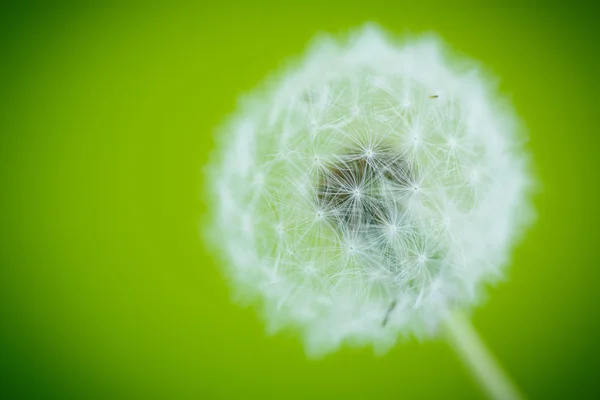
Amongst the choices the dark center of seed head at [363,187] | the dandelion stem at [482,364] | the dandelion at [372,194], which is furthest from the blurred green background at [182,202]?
the dark center of seed head at [363,187]

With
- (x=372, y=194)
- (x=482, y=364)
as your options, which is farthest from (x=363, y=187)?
(x=482, y=364)

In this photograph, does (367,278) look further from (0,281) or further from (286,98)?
(0,281)

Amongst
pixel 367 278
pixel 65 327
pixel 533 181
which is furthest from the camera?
pixel 65 327

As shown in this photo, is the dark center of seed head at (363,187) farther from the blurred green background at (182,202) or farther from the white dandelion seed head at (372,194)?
the blurred green background at (182,202)

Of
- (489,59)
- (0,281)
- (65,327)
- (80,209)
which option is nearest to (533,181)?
(489,59)

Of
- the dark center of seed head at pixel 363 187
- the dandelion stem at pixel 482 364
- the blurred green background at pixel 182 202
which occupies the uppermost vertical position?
the blurred green background at pixel 182 202
